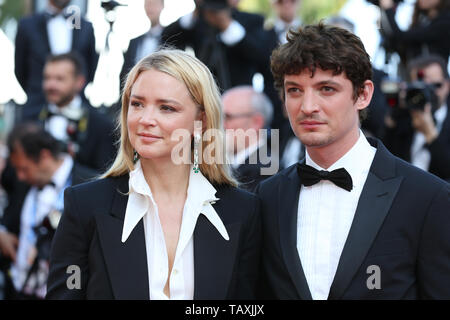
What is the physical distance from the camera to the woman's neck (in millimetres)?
3133

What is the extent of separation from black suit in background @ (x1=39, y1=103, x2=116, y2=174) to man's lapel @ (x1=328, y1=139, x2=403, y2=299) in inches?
Result: 121

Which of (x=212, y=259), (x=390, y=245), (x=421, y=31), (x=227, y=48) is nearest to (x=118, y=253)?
(x=212, y=259)

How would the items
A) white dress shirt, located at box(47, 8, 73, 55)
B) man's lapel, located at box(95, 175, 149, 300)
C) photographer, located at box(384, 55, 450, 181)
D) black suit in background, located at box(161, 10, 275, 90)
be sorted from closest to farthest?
1. man's lapel, located at box(95, 175, 149, 300)
2. photographer, located at box(384, 55, 450, 181)
3. black suit in background, located at box(161, 10, 275, 90)
4. white dress shirt, located at box(47, 8, 73, 55)

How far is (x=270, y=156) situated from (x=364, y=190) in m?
2.38

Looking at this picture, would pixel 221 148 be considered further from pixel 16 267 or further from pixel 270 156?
pixel 16 267

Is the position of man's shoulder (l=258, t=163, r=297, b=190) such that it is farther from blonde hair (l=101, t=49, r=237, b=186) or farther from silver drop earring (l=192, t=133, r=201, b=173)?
silver drop earring (l=192, t=133, r=201, b=173)

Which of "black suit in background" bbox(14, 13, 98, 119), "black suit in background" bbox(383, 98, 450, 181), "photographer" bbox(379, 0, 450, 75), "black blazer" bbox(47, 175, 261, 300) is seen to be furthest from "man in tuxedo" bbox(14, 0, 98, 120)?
"black blazer" bbox(47, 175, 261, 300)

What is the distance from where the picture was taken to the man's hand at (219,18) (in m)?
5.90

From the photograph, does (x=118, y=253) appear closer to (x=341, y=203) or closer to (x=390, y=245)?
(x=341, y=203)

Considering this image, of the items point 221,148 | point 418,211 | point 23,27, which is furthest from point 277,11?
point 418,211

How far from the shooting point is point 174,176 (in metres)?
3.16

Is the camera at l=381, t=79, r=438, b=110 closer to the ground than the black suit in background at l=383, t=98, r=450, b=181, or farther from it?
farther from it

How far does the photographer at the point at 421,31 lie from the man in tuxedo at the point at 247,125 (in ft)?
3.68

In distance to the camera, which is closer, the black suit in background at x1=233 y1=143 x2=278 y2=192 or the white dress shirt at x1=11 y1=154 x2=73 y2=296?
the black suit in background at x1=233 y1=143 x2=278 y2=192
